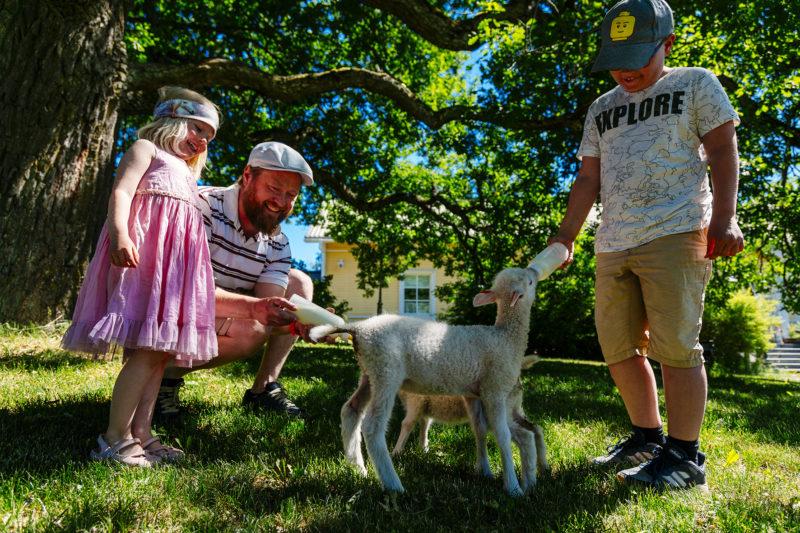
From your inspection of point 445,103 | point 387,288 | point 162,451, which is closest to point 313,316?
point 162,451

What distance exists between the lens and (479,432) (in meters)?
3.08

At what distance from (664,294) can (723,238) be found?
39cm

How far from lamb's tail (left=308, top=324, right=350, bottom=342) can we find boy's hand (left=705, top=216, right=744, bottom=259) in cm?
180

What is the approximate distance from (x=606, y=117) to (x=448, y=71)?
42.1ft

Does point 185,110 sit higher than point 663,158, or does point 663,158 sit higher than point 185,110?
point 185,110

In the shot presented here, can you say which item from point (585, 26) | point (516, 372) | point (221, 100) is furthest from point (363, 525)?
point (221, 100)

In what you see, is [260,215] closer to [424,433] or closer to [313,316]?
[313,316]

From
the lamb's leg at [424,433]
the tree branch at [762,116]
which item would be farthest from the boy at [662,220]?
the tree branch at [762,116]

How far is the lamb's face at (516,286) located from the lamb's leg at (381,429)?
77 cm

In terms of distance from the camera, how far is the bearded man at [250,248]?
3.25 m

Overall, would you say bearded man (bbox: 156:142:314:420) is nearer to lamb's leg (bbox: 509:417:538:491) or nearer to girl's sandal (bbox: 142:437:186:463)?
girl's sandal (bbox: 142:437:186:463)

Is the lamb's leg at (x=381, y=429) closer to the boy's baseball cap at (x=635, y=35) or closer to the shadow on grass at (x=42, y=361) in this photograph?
the boy's baseball cap at (x=635, y=35)

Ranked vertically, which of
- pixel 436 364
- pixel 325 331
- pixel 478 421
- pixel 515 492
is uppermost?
pixel 325 331

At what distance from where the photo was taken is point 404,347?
2.74 metres
